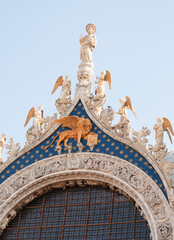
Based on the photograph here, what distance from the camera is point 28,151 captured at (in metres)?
23.7

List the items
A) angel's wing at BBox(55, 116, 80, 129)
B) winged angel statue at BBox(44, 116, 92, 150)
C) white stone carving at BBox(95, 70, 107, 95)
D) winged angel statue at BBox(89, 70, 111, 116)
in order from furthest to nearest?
white stone carving at BBox(95, 70, 107, 95) → winged angel statue at BBox(89, 70, 111, 116) → angel's wing at BBox(55, 116, 80, 129) → winged angel statue at BBox(44, 116, 92, 150)

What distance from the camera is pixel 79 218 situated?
2244 cm

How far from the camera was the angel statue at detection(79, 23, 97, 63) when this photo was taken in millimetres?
25094

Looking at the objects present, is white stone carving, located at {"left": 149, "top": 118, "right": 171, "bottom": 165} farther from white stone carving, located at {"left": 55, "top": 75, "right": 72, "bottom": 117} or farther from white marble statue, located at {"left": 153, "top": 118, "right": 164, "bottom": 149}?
white stone carving, located at {"left": 55, "top": 75, "right": 72, "bottom": 117}

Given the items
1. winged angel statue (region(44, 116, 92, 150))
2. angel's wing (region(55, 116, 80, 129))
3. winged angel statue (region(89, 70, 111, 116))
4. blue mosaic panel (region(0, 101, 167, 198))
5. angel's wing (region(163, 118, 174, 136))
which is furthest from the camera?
winged angel statue (region(89, 70, 111, 116))

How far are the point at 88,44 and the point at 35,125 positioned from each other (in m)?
3.12

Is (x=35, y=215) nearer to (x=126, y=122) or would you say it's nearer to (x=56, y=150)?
(x=56, y=150)

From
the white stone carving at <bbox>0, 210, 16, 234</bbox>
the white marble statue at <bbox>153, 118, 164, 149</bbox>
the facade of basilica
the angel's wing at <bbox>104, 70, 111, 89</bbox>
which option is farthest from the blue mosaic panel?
the angel's wing at <bbox>104, 70, 111, 89</bbox>

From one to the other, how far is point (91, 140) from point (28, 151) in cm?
192

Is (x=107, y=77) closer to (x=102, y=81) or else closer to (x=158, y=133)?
(x=102, y=81)

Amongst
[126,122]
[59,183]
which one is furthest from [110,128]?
[59,183]

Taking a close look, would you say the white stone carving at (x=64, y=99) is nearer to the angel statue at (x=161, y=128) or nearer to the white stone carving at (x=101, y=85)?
the white stone carving at (x=101, y=85)

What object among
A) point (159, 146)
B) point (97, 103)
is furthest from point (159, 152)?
point (97, 103)

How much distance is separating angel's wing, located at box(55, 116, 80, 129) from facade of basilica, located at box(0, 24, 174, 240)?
1.1 inches
